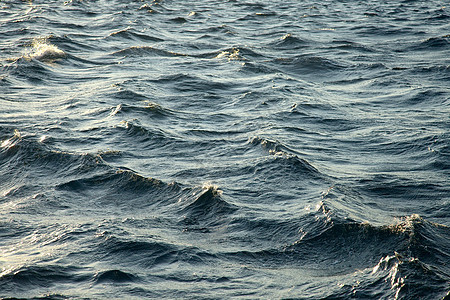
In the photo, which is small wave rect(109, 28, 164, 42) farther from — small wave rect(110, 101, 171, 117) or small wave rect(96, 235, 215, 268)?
small wave rect(96, 235, 215, 268)

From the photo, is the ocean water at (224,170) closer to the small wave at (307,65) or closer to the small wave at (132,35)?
the small wave at (307,65)

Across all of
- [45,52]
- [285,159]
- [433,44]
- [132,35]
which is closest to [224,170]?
[285,159]

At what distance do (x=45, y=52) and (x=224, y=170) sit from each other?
877 cm

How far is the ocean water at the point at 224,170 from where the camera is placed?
5.02 meters

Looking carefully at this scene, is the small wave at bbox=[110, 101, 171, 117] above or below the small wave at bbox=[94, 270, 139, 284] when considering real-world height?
below

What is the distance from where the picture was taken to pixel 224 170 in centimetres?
748

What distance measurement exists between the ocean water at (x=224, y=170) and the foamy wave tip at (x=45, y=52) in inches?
2.2

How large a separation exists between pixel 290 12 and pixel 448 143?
50.1 ft

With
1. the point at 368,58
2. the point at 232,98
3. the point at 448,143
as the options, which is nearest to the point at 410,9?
the point at 368,58

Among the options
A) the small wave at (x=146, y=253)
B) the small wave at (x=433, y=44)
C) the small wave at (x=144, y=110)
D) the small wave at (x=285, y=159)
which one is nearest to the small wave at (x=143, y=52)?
the small wave at (x=144, y=110)

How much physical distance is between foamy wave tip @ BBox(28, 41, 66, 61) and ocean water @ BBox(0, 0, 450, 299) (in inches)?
2.2

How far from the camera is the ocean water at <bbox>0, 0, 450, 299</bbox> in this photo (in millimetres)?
5020

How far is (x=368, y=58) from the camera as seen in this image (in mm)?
14312

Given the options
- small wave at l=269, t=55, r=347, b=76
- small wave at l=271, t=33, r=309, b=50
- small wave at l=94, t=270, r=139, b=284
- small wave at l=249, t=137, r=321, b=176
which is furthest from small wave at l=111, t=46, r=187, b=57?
small wave at l=94, t=270, r=139, b=284
